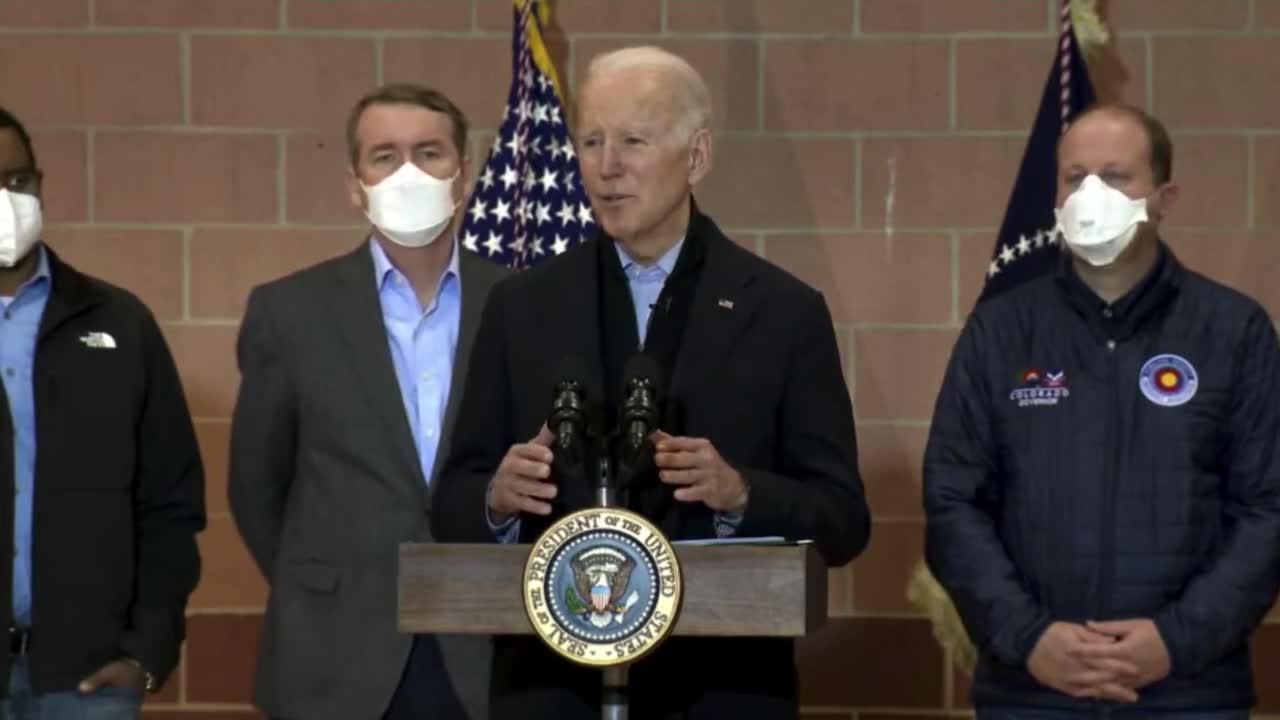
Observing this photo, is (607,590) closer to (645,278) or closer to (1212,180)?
(645,278)

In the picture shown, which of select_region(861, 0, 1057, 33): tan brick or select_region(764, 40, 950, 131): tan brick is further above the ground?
select_region(861, 0, 1057, 33): tan brick

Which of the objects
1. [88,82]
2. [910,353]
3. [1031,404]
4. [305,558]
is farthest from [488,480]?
[88,82]

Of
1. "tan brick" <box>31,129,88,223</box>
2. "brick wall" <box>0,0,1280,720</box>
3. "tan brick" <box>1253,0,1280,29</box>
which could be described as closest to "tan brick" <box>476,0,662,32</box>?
"brick wall" <box>0,0,1280,720</box>

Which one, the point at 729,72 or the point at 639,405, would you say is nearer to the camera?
the point at 639,405

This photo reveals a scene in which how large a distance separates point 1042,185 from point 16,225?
2339 mm

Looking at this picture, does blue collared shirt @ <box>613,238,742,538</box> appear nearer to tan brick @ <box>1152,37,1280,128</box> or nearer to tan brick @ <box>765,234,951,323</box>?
tan brick @ <box>765,234,951,323</box>

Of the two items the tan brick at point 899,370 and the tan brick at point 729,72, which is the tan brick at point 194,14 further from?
the tan brick at point 899,370

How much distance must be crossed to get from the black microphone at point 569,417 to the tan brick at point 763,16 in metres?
2.70

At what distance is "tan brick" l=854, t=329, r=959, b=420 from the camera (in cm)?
533

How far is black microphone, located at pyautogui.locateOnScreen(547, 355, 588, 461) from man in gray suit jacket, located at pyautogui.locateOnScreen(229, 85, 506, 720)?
1092 millimetres

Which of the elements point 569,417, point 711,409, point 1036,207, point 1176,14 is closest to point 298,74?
point 1036,207

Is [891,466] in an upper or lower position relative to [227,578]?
upper

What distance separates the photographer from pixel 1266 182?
5285mm

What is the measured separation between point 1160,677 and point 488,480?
119cm
